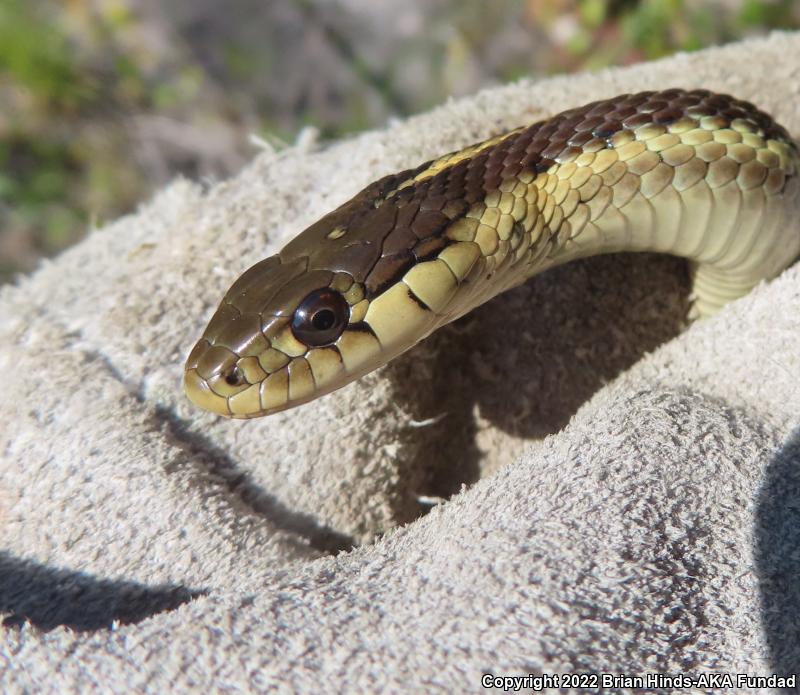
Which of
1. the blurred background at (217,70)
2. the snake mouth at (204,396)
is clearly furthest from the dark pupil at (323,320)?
the blurred background at (217,70)

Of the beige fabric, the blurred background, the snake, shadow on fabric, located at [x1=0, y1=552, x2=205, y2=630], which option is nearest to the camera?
the beige fabric

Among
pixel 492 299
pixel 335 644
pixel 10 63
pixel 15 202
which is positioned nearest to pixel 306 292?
pixel 492 299

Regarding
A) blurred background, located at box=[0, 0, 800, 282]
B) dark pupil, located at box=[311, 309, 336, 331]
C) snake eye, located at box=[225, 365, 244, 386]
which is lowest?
blurred background, located at box=[0, 0, 800, 282]

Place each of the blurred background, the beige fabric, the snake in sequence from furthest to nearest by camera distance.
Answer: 1. the blurred background
2. the snake
3. the beige fabric

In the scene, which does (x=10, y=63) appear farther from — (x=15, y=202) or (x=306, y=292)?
(x=306, y=292)

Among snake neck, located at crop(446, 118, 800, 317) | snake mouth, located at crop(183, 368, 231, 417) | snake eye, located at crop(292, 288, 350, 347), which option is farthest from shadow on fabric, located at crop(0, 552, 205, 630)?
snake neck, located at crop(446, 118, 800, 317)

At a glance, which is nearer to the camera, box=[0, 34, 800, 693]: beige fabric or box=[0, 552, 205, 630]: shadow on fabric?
box=[0, 34, 800, 693]: beige fabric

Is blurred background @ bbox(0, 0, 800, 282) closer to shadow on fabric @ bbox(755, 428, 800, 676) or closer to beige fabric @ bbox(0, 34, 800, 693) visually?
beige fabric @ bbox(0, 34, 800, 693)
